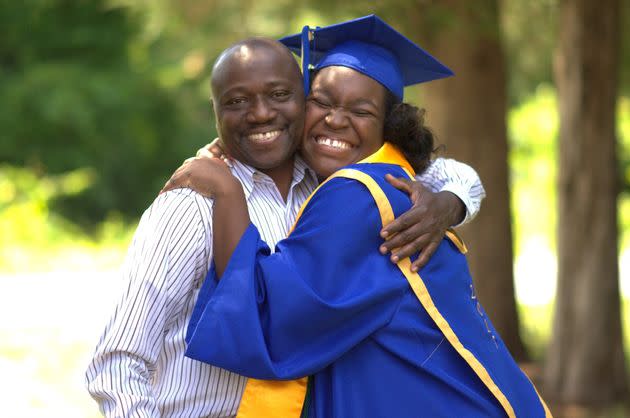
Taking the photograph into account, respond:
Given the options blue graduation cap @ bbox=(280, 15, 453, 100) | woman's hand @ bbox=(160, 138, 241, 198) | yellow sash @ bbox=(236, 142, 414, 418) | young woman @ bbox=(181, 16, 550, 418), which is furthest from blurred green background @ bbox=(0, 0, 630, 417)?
yellow sash @ bbox=(236, 142, 414, 418)

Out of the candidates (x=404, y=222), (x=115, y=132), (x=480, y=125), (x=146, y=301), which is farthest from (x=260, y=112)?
(x=115, y=132)

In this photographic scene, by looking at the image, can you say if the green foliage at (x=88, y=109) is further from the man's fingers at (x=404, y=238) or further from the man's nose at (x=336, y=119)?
the man's fingers at (x=404, y=238)

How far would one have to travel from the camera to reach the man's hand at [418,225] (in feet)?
8.48

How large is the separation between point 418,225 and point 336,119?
45 centimetres

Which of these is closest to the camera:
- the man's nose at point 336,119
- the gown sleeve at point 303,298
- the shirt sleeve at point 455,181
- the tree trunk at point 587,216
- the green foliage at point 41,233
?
the gown sleeve at point 303,298

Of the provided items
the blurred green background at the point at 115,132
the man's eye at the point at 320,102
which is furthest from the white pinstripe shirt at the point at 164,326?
the blurred green background at the point at 115,132

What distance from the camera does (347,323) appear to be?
98.8 inches

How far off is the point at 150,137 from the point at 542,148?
24.6 ft

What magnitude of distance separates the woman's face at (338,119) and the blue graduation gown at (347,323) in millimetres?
271

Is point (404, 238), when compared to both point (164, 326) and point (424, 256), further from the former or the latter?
point (164, 326)

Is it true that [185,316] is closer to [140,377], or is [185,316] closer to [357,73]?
[140,377]

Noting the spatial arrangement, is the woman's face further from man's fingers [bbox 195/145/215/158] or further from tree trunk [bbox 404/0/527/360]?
tree trunk [bbox 404/0/527/360]

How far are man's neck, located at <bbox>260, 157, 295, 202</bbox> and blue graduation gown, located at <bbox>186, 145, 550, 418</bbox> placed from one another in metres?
0.34

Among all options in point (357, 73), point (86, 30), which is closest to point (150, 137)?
point (86, 30)
